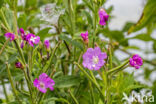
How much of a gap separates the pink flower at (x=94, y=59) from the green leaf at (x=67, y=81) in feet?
0.28

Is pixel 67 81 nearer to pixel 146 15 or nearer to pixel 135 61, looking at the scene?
pixel 135 61

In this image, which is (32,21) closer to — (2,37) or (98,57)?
(2,37)

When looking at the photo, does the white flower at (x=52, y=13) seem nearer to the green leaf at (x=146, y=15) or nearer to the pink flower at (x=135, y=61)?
the pink flower at (x=135, y=61)

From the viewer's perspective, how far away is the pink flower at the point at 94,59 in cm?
44

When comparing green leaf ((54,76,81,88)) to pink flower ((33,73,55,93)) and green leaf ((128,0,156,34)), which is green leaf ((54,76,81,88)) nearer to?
pink flower ((33,73,55,93))

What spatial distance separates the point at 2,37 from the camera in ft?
1.71

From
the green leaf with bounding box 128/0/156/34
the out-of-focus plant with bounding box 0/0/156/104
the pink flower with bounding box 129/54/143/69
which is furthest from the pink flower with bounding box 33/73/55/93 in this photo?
the green leaf with bounding box 128/0/156/34

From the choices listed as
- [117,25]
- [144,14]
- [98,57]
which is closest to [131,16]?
[117,25]

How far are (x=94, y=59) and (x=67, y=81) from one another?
3.8 inches

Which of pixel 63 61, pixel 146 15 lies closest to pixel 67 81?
pixel 63 61

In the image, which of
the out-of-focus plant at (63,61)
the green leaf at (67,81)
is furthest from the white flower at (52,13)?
the green leaf at (67,81)

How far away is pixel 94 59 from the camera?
45 centimetres

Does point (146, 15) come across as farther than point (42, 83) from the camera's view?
Yes

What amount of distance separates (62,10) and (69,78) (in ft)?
0.47
